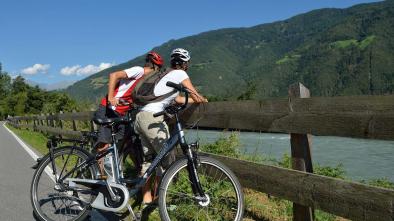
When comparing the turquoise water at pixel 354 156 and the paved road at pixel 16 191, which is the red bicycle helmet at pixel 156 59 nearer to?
the paved road at pixel 16 191

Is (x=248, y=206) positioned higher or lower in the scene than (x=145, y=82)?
lower

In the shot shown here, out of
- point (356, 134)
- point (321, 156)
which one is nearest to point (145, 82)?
point (356, 134)

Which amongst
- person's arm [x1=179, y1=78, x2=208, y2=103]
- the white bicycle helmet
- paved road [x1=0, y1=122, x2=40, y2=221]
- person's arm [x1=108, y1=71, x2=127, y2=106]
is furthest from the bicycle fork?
paved road [x1=0, y1=122, x2=40, y2=221]

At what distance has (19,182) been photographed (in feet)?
24.5

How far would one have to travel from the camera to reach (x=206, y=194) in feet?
13.2

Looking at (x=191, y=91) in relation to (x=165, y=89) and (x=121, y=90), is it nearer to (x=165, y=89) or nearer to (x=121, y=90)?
(x=165, y=89)

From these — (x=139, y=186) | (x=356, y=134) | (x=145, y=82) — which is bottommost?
(x=139, y=186)

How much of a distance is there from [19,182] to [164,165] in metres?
3.71

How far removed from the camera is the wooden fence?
3105 millimetres

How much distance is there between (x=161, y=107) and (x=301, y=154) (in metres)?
1.51

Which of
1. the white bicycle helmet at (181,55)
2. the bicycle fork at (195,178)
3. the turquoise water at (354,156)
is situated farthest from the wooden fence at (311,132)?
the turquoise water at (354,156)

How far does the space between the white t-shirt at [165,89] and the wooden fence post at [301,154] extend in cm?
109

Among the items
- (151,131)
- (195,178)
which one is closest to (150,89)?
(151,131)

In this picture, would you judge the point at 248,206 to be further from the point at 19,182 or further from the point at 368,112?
the point at 19,182
